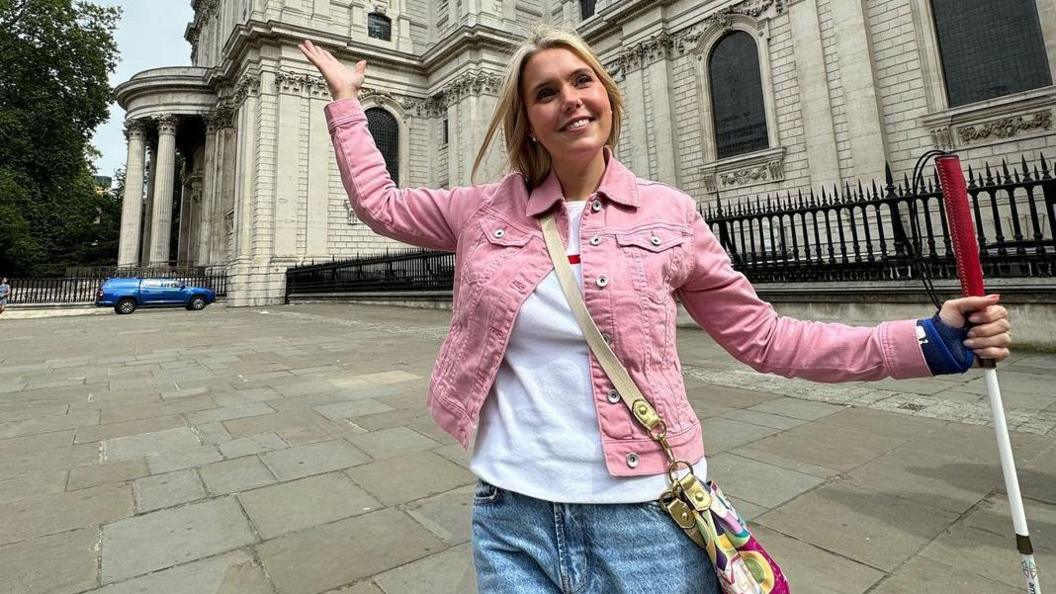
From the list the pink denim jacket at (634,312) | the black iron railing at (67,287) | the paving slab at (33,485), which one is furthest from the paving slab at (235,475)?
the black iron railing at (67,287)

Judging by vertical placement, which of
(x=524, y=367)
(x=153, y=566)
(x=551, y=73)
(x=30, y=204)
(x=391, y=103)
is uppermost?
(x=391, y=103)

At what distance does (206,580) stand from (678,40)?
22.0 m

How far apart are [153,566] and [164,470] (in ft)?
4.24

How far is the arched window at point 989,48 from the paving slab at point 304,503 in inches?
684

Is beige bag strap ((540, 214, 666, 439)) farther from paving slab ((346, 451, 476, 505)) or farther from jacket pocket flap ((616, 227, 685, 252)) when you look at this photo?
paving slab ((346, 451, 476, 505))

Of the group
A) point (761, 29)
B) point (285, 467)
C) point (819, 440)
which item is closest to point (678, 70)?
point (761, 29)

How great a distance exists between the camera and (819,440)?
351 cm

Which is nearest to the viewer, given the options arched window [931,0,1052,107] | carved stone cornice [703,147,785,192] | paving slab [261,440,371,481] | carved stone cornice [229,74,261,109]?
paving slab [261,440,371,481]

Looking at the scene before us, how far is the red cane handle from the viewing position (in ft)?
3.44

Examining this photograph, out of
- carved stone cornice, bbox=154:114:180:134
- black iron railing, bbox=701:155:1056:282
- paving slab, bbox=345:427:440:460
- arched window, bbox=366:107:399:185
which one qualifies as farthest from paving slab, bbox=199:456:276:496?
carved stone cornice, bbox=154:114:180:134

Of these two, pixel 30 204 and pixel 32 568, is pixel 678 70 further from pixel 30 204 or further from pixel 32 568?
pixel 30 204

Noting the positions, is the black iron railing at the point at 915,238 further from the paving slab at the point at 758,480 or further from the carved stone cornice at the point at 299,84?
the carved stone cornice at the point at 299,84

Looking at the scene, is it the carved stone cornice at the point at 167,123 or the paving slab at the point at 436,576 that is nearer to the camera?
the paving slab at the point at 436,576

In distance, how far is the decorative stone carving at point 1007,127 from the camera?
12.1 metres
